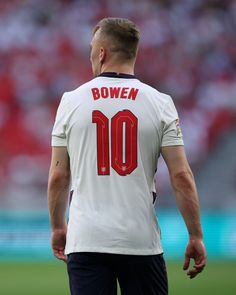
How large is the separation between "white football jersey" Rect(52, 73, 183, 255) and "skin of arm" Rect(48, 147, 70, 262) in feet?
0.15

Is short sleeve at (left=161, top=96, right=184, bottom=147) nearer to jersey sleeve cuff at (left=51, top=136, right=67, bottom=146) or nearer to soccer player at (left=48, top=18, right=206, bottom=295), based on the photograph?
soccer player at (left=48, top=18, right=206, bottom=295)

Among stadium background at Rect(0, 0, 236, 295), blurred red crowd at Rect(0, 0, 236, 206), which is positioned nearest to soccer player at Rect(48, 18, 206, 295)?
stadium background at Rect(0, 0, 236, 295)

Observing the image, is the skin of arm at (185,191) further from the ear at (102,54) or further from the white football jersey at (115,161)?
the ear at (102,54)

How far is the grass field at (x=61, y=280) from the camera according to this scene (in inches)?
360

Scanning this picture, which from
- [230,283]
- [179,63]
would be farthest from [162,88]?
[230,283]

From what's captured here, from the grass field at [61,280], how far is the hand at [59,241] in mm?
5218

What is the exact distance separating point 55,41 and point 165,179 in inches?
157

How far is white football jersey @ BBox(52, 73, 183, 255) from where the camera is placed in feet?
11.5

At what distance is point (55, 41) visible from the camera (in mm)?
17891

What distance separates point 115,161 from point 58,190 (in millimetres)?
294

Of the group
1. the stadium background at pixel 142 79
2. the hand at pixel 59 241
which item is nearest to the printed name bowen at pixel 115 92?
the hand at pixel 59 241

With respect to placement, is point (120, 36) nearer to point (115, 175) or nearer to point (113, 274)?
point (115, 175)

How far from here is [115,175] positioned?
3494 millimetres

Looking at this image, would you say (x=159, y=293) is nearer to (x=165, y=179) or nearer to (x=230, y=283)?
(x=230, y=283)
